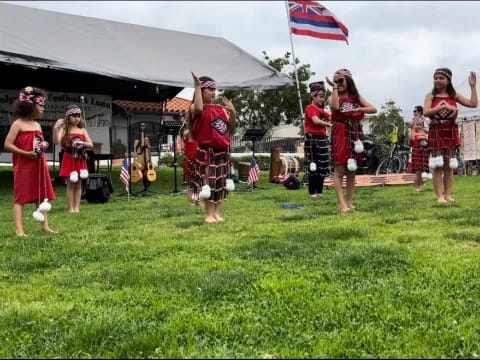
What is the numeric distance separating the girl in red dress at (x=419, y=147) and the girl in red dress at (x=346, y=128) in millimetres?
3437

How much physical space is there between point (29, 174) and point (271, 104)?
26091mm

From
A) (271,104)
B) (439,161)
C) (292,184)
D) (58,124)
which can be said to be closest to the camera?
(439,161)

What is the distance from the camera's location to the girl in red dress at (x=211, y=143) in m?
5.12

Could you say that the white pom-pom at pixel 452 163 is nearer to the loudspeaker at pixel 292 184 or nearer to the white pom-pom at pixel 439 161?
the white pom-pom at pixel 439 161

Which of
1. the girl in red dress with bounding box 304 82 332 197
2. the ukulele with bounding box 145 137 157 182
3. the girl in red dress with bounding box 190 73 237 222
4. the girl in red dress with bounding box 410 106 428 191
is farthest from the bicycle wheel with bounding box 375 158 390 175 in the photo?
the girl in red dress with bounding box 190 73 237 222

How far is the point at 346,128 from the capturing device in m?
5.72

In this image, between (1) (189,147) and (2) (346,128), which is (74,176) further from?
(2) (346,128)

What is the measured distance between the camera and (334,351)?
187 centimetres

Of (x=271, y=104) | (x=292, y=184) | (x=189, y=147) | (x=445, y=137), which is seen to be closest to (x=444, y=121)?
(x=445, y=137)

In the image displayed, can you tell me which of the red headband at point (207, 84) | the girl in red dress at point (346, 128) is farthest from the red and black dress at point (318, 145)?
the red headband at point (207, 84)

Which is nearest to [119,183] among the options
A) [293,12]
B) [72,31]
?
[72,31]

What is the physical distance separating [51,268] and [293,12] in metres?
10.7

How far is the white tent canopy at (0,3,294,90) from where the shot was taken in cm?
963

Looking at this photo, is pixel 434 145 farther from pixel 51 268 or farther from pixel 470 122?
pixel 470 122
